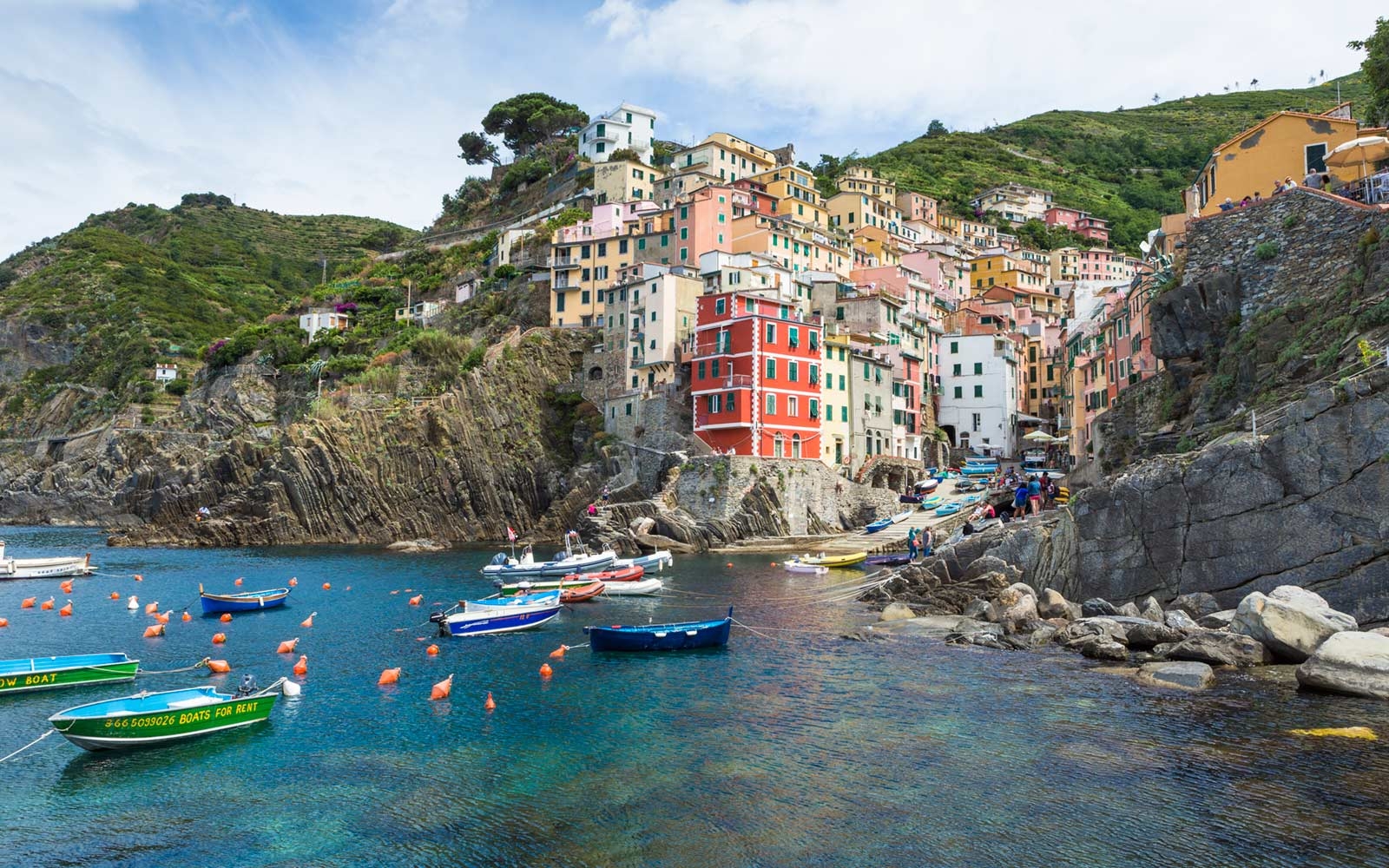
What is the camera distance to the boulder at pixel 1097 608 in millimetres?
31500

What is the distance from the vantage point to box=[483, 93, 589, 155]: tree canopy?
440ft

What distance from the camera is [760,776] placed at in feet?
62.8

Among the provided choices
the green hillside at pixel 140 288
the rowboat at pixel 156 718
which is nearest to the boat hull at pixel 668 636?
the rowboat at pixel 156 718

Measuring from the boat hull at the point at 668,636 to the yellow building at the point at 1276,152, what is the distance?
3415cm

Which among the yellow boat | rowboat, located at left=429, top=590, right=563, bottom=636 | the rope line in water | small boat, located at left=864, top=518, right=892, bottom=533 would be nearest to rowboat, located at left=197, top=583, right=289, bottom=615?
rowboat, located at left=429, top=590, right=563, bottom=636

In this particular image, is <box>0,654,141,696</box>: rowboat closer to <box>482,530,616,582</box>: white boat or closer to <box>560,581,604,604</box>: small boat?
<box>560,581,604,604</box>: small boat

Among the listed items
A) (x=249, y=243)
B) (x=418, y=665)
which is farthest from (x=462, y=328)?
(x=249, y=243)

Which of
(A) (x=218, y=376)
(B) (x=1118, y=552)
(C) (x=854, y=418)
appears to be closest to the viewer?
(B) (x=1118, y=552)

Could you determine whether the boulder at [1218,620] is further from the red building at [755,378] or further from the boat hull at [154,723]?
the red building at [755,378]

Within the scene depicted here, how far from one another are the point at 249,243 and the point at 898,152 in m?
140

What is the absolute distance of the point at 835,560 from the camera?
5441 centimetres

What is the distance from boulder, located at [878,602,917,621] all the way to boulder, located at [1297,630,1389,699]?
50.6 ft

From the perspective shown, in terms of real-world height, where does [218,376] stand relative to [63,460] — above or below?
above

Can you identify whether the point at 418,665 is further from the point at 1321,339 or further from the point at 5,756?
the point at 1321,339
